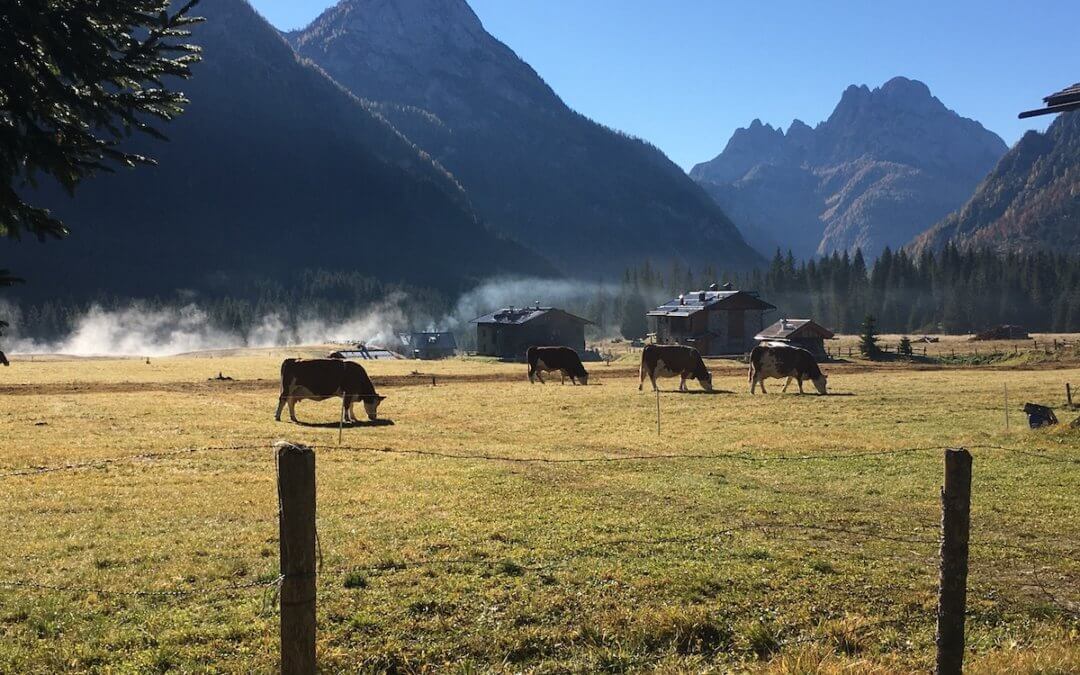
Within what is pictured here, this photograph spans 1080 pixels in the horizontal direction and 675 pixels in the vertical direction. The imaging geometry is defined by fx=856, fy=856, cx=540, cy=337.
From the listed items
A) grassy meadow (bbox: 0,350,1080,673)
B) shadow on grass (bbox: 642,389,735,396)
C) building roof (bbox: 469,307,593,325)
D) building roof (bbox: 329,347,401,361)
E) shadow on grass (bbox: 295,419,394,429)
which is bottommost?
grassy meadow (bbox: 0,350,1080,673)

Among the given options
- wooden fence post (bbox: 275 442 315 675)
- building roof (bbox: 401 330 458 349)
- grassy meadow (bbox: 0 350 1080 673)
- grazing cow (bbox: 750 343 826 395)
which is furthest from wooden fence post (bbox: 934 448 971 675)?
building roof (bbox: 401 330 458 349)

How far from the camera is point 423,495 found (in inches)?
604

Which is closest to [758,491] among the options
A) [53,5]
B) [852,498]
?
[852,498]

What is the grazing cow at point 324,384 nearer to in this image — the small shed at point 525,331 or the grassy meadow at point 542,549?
the grassy meadow at point 542,549

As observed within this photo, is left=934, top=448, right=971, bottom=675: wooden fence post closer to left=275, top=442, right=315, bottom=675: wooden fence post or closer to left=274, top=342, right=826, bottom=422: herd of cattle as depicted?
left=275, top=442, right=315, bottom=675: wooden fence post

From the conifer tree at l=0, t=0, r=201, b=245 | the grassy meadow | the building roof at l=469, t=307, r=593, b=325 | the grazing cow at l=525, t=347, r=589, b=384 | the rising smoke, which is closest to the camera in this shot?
the grassy meadow

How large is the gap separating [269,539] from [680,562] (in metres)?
5.57

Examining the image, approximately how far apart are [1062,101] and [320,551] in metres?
26.1

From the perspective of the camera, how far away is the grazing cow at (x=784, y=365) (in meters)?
40.7

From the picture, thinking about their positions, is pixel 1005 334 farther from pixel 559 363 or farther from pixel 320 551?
pixel 320 551

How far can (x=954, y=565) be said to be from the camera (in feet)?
23.5

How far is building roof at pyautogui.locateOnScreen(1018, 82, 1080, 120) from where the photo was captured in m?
24.8

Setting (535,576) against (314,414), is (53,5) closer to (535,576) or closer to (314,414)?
(535,576)

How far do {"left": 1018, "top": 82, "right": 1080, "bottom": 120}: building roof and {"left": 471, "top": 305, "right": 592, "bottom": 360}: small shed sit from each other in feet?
220
